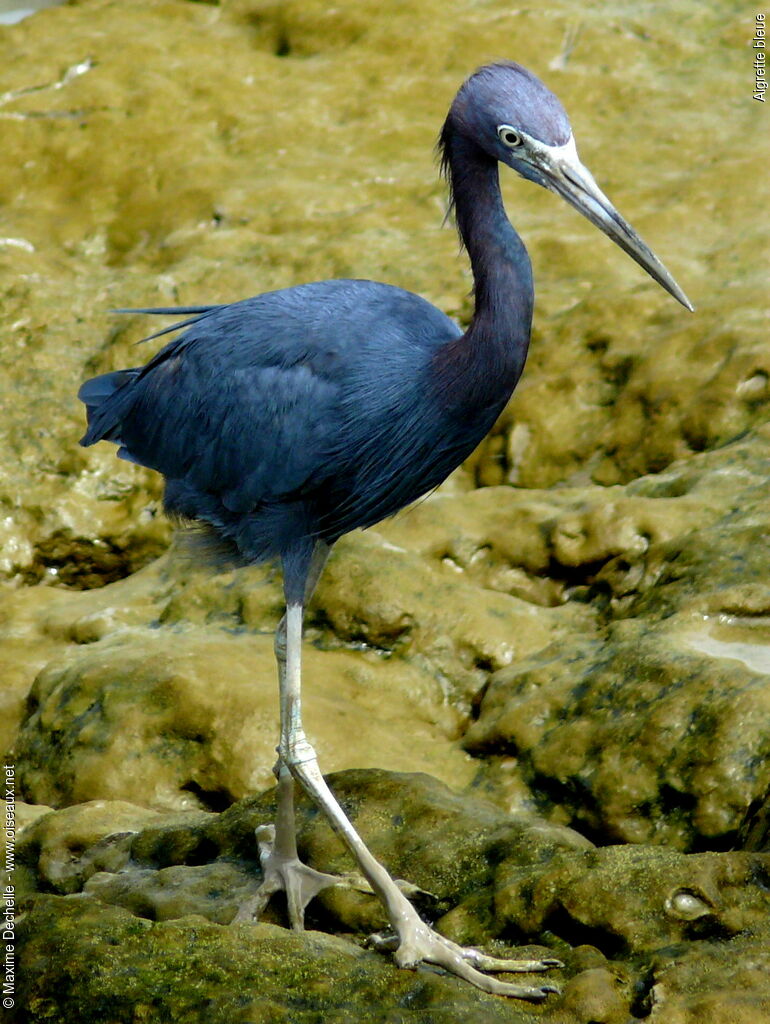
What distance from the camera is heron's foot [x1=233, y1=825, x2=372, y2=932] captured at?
3809 mm

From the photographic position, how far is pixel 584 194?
12.0 ft

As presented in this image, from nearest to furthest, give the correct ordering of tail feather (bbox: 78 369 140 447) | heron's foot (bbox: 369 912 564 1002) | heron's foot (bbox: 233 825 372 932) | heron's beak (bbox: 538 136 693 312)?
heron's foot (bbox: 369 912 564 1002) < heron's beak (bbox: 538 136 693 312) < heron's foot (bbox: 233 825 372 932) < tail feather (bbox: 78 369 140 447)

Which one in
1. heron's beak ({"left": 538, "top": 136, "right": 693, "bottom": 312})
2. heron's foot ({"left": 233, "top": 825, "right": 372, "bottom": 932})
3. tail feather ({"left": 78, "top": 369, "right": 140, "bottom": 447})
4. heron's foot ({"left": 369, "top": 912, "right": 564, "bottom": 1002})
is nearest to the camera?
heron's foot ({"left": 369, "top": 912, "right": 564, "bottom": 1002})

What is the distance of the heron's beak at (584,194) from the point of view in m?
3.65

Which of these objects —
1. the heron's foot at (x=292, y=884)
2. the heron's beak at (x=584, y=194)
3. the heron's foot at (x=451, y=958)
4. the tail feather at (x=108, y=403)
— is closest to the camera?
the heron's foot at (x=451, y=958)

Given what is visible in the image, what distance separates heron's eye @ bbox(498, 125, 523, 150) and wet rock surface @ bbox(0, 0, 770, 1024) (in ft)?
5.91

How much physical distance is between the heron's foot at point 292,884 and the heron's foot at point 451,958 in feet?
1.18

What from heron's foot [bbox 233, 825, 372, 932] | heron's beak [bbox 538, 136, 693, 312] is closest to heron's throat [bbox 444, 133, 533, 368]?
heron's beak [bbox 538, 136, 693, 312]

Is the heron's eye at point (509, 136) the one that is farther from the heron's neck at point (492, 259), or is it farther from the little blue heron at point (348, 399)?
the heron's neck at point (492, 259)

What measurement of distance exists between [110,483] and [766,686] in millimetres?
4203

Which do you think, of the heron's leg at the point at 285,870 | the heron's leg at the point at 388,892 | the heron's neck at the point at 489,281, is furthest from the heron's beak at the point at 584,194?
the heron's leg at the point at 285,870

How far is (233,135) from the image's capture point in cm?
896

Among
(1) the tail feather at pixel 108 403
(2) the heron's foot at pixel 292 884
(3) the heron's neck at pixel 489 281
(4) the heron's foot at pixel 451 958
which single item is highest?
(3) the heron's neck at pixel 489 281

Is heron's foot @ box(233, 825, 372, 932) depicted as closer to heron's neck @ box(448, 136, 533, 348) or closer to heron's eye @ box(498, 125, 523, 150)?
heron's neck @ box(448, 136, 533, 348)
